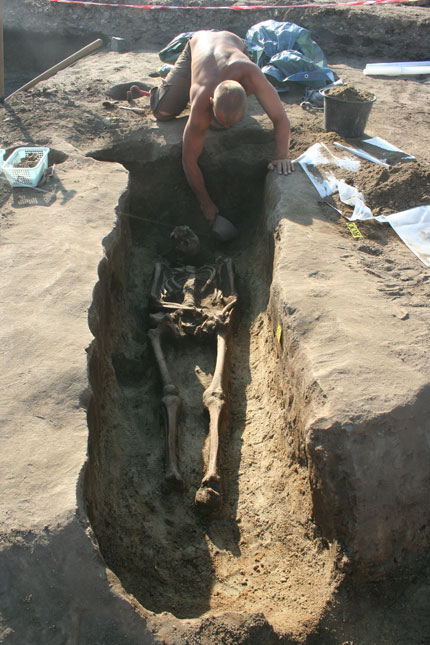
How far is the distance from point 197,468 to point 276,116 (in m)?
3.40

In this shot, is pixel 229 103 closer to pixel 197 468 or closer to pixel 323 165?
pixel 323 165

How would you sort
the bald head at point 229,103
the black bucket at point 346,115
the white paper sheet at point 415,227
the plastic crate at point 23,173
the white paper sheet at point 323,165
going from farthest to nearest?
1. the black bucket at point 346,115
2. the white paper sheet at point 323,165
3. the plastic crate at point 23,173
4. the bald head at point 229,103
5. the white paper sheet at point 415,227

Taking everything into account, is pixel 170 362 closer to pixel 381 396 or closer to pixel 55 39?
pixel 381 396

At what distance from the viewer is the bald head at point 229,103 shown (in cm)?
440

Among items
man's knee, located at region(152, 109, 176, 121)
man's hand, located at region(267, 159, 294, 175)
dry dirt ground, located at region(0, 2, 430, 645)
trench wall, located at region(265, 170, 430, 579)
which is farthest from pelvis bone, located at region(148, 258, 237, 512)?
man's knee, located at region(152, 109, 176, 121)

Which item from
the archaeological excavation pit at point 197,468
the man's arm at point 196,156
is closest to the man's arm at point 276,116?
the man's arm at point 196,156

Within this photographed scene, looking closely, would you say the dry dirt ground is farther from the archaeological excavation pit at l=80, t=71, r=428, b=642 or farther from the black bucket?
the black bucket

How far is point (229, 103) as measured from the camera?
4402 mm

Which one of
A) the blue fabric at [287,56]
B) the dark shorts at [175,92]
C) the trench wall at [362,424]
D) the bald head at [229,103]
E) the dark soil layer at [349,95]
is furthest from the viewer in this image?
the blue fabric at [287,56]

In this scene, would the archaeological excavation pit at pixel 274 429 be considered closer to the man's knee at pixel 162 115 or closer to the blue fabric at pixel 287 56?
the man's knee at pixel 162 115

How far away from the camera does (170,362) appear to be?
425 cm

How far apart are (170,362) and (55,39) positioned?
8.53 meters

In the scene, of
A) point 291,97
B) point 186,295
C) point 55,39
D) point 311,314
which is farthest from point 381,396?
point 55,39

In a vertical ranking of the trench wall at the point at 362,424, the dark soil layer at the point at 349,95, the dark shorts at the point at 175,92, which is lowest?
the trench wall at the point at 362,424
